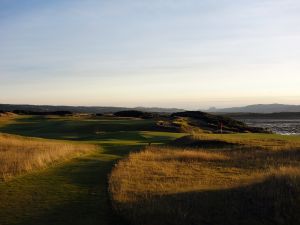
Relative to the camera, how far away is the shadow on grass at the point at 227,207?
1316 cm

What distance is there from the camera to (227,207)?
13867mm

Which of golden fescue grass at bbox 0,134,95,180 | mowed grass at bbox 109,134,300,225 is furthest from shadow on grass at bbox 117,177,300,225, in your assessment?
golden fescue grass at bbox 0,134,95,180

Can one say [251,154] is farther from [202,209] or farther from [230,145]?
[202,209]

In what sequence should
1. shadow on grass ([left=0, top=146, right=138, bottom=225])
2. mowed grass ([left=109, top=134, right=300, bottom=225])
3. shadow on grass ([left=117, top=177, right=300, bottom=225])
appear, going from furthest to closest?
shadow on grass ([left=0, top=146, right=138, bottom=225]) → mowed grass ([left=109, top=134, right=300, bottom=225]) → shadow on grass ([left=117, top=177, right=300, bottom=225])

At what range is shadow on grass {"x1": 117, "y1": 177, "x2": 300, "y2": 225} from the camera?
13164 millimetres

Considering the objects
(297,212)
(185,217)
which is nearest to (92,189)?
(185,217)

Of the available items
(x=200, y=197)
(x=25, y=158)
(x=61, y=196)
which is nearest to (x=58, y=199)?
(x=61, y=196)

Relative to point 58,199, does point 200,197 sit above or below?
above

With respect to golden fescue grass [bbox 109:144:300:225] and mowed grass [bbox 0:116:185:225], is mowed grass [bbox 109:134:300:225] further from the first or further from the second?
mowed grass [bbox 0:116:185:225]

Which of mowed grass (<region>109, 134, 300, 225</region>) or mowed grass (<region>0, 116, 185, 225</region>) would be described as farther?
mowed grass (<region>0, 116, 185, 225</region>)

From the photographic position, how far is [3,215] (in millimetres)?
14391

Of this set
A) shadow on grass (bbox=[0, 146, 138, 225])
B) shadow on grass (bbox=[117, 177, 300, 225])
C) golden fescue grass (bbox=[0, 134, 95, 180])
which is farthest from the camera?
golden fescue grass (bbox=[0, 134, 95, 180])

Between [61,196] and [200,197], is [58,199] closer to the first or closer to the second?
[61,196]

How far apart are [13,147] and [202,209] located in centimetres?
1889
